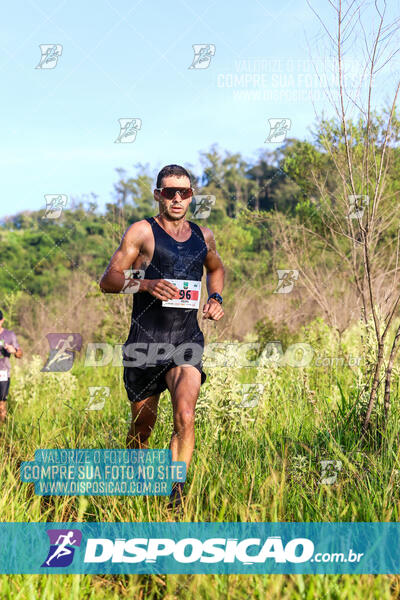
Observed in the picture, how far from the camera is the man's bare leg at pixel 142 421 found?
12.9 feet

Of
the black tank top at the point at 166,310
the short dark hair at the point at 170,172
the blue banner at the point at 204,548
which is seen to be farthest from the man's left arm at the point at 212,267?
the blue banner at the point at 204,548

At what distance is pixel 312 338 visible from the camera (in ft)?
26.1

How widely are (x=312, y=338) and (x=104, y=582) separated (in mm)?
5615

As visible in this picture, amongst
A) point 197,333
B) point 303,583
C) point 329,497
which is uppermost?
point 197,333

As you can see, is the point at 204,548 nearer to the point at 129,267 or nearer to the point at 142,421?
the point at 142,421

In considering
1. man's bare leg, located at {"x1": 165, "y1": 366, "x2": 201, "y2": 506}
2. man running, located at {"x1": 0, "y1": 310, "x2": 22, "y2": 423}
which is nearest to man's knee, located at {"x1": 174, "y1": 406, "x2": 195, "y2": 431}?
man's bare leg, located at {"x1": 165, "y1": 366, "x2": 201, "y2": 506}

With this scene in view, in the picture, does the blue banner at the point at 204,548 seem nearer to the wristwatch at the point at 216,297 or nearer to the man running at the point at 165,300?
the man running at the point at 165,300

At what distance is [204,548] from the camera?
109 inches

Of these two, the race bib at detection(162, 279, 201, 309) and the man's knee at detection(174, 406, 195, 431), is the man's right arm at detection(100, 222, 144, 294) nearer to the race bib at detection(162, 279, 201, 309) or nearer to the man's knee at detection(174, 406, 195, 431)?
the race bib at detection(162, 279, 201, 309)

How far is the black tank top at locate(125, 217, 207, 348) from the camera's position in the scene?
3768 millimetres

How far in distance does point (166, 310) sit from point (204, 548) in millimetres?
1523

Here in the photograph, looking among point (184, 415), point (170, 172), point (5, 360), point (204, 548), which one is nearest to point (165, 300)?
point (184, 415)

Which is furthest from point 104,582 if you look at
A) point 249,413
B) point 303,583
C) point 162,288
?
point 249,413

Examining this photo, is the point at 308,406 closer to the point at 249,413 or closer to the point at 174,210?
the point at 249,413
